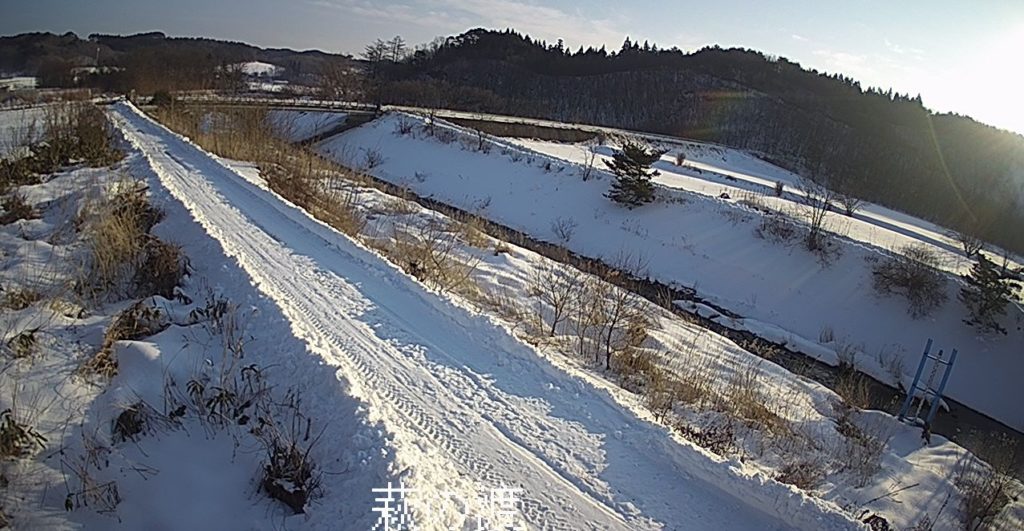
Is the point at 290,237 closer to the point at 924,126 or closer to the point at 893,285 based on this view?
the point at 893,285

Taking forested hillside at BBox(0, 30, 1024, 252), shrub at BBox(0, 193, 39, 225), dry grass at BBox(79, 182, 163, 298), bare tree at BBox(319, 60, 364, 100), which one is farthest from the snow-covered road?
bare tree at BBox(319, 60, 364, 100)

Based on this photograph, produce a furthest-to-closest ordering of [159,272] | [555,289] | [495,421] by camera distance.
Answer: [555,289]
[159,272]
[495,421]

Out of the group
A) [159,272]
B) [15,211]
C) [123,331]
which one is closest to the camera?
[123,331]

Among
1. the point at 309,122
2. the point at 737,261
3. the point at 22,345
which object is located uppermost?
the point at 309,122

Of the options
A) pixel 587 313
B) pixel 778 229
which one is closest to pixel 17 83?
pixel 587 313

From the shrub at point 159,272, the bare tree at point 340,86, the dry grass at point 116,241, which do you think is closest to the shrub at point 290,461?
the shrub at point 159,272

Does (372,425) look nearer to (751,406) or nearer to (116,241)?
(751,406)

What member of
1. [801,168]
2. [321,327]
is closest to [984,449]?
[321,327]

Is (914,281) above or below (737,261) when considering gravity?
above
